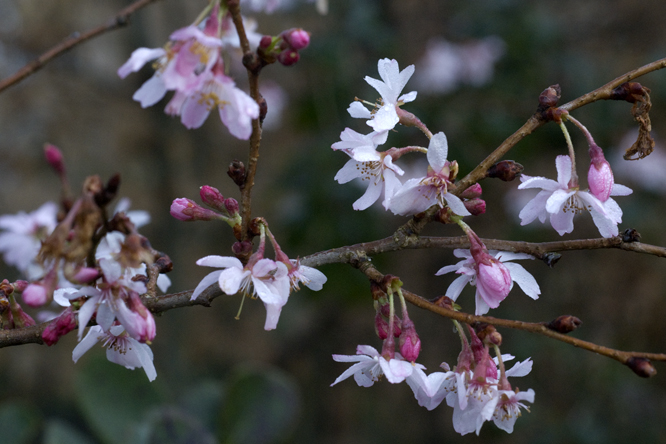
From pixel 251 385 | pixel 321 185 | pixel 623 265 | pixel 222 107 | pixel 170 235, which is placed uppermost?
pixel 222 107

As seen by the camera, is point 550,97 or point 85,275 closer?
point 85,275

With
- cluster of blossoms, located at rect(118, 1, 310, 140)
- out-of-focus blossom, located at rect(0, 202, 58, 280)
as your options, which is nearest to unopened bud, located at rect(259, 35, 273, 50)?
cluster of blossoms, located at rect(118, 1, 310, 140)

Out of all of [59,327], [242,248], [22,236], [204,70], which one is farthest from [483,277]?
[22,236]

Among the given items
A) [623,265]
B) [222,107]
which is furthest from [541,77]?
[222,107]

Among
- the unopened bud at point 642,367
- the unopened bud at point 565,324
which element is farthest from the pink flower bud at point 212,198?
the unopened bud at point 642,367

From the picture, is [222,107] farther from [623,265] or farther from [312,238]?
[623,265]

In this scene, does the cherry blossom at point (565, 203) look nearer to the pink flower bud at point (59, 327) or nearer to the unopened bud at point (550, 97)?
the unopened bud at point (550, 97)

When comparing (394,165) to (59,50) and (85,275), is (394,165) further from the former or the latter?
(59,50)
